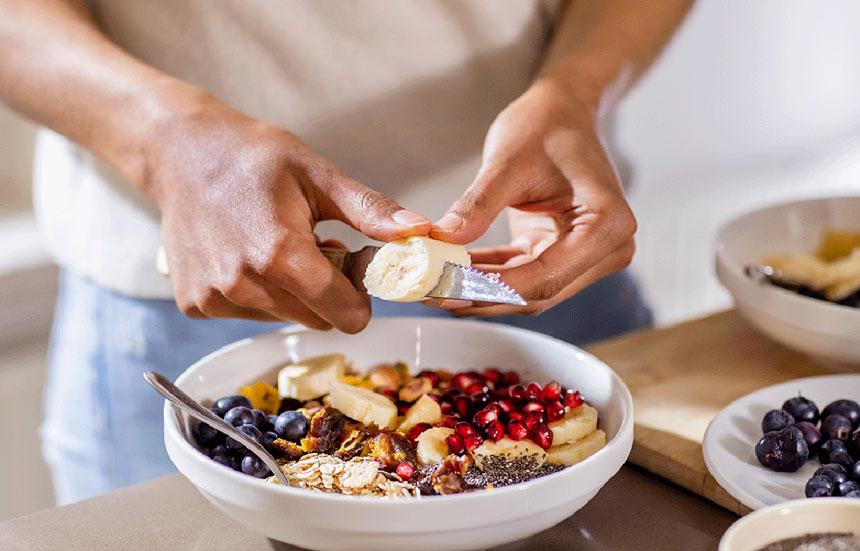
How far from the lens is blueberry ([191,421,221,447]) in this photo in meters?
0.92

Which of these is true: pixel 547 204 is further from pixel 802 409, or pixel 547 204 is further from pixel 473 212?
pixel 802 409

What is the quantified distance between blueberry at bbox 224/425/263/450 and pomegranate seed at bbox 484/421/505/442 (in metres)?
0.20

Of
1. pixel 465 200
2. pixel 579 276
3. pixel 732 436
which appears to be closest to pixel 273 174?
pixel 465 200

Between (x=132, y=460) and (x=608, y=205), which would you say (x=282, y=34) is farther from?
(x=132, y=460)

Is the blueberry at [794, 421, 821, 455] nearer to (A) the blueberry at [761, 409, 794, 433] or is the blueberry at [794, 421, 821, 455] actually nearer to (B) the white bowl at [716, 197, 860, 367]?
(A) the blueberry at [761, 409, 794, 433]

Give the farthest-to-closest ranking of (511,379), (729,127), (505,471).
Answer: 1. (729,127)
2. (511,379)
3. (505,471)

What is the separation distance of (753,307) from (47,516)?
804 millimetres

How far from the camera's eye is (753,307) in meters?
Result: 1.23

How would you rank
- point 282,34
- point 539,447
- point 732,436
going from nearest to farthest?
1. point 539,447
2. point 732,436
3. point 282,34

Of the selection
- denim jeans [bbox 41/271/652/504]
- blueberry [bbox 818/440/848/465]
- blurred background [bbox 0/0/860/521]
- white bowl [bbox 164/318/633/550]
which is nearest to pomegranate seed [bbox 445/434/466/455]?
white bowl [bbox 164/318/633/550]

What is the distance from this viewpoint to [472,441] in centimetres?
90

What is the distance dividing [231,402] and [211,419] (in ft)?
0.29

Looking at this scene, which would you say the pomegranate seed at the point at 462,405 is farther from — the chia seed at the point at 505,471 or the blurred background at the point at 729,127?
the blurred background at the point at 729,127

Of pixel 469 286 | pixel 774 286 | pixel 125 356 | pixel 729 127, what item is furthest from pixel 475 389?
pixel 729 127
